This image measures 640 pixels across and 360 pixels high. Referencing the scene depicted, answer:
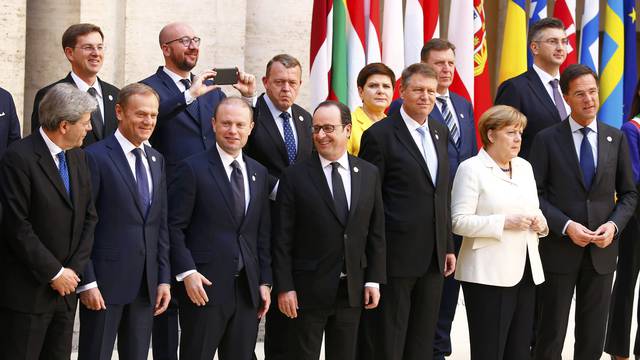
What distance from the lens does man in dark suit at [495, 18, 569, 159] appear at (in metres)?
6.45

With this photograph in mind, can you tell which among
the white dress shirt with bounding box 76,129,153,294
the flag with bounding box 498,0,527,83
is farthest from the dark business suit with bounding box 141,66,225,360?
the flag with bounding box 498,0,527,83

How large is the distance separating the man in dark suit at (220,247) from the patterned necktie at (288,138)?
651mm

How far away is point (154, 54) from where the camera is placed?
7.32 metres

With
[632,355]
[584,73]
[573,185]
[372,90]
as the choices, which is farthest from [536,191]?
[632,355]

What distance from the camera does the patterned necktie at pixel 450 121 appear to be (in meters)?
6.37

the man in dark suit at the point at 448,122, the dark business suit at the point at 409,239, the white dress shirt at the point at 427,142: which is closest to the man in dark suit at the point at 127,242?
the dark business suit at the point at 409,239

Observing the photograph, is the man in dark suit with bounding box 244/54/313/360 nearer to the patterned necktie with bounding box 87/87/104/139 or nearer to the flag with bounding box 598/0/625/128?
the patterned necktie with bounding box 87/87/104/139

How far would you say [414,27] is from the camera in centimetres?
835

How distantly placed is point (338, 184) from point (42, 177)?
4.95 feet

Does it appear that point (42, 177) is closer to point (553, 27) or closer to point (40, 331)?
point (40, 331)

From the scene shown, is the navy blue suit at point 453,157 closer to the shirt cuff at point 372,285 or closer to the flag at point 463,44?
the shirt cuff at point 372,285

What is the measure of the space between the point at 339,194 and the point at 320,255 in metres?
0.33

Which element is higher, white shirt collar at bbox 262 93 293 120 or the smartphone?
the smartphone

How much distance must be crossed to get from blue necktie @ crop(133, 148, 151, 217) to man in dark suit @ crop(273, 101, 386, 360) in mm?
690
